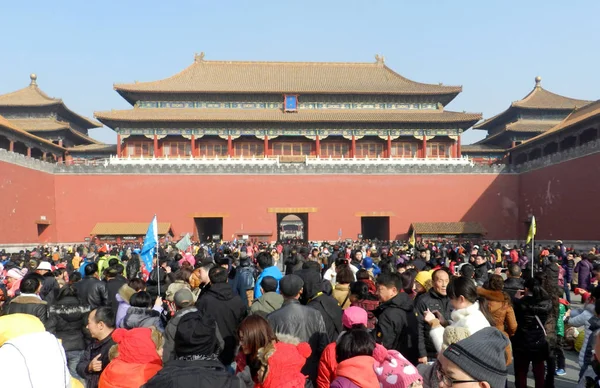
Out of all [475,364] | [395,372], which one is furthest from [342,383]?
[475,364]

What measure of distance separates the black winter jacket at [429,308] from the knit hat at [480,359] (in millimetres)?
1906

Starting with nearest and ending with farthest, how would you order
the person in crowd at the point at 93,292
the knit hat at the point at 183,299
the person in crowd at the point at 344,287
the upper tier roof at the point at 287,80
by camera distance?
the knit hat at the point at 183,299
the person in crowd at the point at 344,287
the person in crowd at the point at 93,292
the upper tier roof at the point at 287,80

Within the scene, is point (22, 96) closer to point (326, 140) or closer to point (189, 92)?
point (189, 92)

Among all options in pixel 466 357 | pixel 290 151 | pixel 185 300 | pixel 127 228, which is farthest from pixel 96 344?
pixel 290 151

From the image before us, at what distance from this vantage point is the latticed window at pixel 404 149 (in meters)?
29.0

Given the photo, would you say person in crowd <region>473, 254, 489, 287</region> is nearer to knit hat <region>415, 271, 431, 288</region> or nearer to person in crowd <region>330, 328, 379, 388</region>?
knit hat <region>415, 271, 431, 288</region>

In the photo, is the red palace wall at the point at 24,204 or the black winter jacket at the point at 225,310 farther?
the red palace wall at the point at 24,204

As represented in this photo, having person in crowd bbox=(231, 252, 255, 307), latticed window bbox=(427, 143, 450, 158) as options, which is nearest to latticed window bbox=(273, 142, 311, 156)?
latticed window bbox=(427, 143, 450, 158)

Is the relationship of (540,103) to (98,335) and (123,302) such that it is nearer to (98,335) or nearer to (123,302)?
(123,302)

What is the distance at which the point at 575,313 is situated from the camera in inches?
164

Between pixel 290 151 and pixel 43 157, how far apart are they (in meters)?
13.6

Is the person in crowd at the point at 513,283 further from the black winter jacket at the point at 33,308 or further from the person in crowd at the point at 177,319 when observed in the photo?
the black winter jacket at the point at 33,308

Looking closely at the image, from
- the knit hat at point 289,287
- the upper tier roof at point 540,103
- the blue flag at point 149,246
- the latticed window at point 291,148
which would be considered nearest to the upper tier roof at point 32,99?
the latticed window at point 291,148

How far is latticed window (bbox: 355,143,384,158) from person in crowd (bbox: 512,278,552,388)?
24.9 metres
